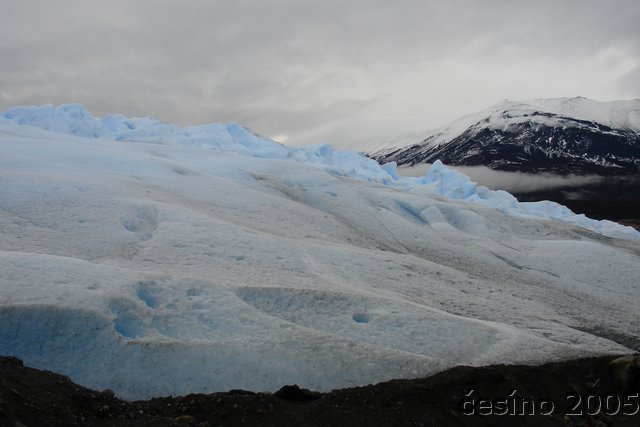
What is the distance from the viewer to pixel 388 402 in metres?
4.77

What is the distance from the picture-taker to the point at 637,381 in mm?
6133

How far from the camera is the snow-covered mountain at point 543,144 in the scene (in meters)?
143

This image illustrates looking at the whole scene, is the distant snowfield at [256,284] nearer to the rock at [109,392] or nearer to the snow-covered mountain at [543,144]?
the rock at [109,392]

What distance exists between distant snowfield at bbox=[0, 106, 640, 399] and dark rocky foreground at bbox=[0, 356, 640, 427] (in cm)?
39

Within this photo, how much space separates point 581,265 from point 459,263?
3.62m

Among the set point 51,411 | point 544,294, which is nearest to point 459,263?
point 544,294

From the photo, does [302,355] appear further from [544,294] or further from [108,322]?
[544,294]

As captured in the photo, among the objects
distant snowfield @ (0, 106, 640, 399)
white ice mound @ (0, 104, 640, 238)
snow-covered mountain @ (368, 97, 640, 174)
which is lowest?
distant snowfield @ (0, 106, 640, 399)

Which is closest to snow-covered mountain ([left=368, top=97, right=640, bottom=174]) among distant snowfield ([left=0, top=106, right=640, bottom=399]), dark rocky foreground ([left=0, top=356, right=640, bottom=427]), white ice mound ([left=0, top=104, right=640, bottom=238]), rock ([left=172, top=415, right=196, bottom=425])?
white ice mound ([left=0, top=104, right=640, bottom=238])

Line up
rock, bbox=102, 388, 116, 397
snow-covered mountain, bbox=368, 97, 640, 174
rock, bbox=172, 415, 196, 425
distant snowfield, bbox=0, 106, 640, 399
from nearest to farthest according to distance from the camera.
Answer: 1. rock, bbox=172, 415, 196, 425
2. rock, bbox=102, 388, 116, 397
3. distant snowfield, bbox=0, 106, 640, 399
4. snow-covered mountain, bbox=368, 97, 640, 174

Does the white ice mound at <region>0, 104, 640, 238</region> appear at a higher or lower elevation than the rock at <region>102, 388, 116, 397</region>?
higher

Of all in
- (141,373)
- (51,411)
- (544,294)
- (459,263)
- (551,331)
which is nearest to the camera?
(51,411)

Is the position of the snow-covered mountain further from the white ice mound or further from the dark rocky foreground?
the dark rocky foreground

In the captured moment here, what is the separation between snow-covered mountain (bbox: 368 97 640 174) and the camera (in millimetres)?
143125
